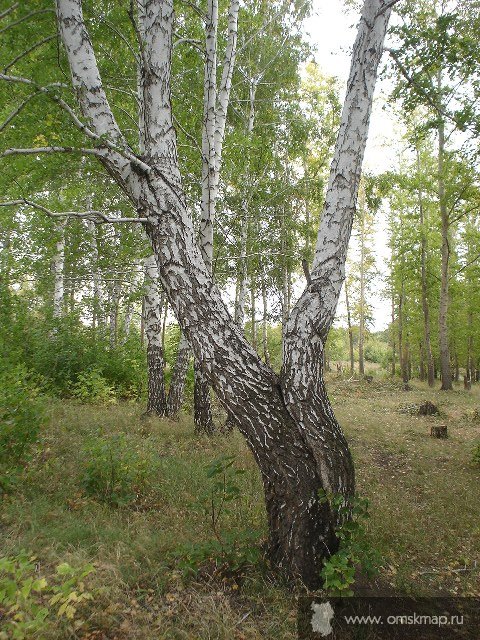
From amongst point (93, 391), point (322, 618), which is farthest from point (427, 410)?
point (322, 618)

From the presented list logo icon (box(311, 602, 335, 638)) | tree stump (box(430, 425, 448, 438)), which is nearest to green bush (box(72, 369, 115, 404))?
tree stump (box(430, 425, 448, 438))

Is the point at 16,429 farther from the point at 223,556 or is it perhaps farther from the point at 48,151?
the point at 48,151

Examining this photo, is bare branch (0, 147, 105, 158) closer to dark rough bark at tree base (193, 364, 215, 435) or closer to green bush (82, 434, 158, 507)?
green bush (82, 434, 158, 507)

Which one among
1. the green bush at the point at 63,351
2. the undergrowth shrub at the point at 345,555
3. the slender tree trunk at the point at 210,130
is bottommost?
the undergrowth shrub at the point at 345,555

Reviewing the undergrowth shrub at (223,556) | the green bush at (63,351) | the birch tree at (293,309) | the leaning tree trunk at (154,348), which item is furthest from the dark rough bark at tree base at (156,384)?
the birch tree at (293,309)

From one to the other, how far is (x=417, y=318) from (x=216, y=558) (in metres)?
23.7

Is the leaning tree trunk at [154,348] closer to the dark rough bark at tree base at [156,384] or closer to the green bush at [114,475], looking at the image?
the dark rough bark at tree base at [156,384]

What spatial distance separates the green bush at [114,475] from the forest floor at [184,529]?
1cm

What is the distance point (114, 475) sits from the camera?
14.8ft

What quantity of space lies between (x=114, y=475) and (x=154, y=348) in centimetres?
417

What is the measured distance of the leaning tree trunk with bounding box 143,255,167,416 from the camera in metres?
8.28

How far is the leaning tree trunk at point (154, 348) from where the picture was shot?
8.28 metres

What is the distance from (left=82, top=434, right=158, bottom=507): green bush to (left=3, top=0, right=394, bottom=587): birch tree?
6.65 ft

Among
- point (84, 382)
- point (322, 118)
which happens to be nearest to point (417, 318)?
point (322, 118)
